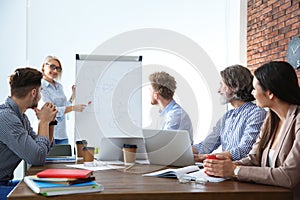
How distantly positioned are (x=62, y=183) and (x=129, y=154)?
934 millimetres

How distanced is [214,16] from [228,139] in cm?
276

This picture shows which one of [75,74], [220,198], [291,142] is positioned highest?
[75,74]

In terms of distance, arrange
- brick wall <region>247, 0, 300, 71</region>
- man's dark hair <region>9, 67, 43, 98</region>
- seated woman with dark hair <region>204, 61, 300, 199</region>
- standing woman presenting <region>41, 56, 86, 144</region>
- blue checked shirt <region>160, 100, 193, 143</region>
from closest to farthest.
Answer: seated woman with dark hair <region>204, 61, 300, 199</region>
man's dark hair <region>9, 67, 43, 98</region>
blue checked shirt <region>160, 100, 193, 143</region>
brick wall <region>247, 0, 300, 71</region>
standing woman presenting <region>41, 56, 86, 144</region>

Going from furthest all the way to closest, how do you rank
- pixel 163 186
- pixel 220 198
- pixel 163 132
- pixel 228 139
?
pixel 228 139 < pixel 163 132 < pixel 163 186 < pixel 220 198

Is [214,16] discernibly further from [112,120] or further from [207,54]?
[112,120]

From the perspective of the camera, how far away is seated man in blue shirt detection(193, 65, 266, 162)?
8.21 feet

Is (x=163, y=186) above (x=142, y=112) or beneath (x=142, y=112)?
beneath

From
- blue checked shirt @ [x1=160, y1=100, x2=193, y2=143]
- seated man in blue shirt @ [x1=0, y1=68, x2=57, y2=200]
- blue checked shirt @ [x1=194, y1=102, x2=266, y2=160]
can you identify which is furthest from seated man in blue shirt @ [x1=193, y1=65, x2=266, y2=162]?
seated man in blue shirt @ [x1=0, y1=68, x2=57, y2=200]

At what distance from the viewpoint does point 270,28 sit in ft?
15.2

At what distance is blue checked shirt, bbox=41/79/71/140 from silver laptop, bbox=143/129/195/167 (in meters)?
2.08

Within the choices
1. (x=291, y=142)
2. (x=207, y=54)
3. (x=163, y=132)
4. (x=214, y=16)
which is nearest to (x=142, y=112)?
(x=207, y=54)

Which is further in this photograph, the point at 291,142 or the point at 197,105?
the point at 197,105

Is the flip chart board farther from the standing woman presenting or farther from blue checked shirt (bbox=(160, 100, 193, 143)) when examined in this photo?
blue checked shirt (bbox=(160, 100, 193, 143))

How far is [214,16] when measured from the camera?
207 inches
